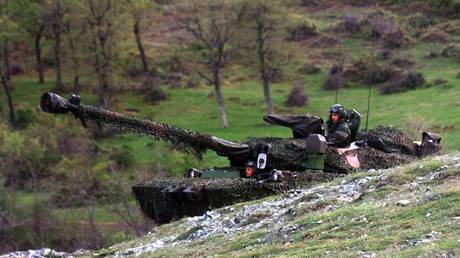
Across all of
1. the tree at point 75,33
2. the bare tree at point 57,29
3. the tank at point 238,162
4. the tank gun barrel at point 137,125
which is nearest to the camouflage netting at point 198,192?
the tank at point 238,162

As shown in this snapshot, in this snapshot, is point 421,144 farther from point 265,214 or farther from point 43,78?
point 43,78

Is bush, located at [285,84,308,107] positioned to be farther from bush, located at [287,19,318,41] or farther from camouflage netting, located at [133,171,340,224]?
camouflage netting, located at [133,171,340,224]

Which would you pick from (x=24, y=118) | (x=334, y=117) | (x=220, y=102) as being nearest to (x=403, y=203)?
(x=334, y=117)

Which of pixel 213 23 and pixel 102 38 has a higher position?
pixel 213 23

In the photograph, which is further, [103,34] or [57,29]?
[57,29]

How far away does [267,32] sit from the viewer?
65938mm

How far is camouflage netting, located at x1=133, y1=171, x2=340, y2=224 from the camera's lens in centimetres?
2120

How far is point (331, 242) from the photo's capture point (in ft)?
44.7

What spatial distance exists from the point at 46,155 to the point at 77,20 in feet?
51.0

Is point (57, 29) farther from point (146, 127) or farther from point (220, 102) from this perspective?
point (146, 127)

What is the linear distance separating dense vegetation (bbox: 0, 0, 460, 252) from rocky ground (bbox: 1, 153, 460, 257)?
23.6 meters

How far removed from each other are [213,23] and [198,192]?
152 feet

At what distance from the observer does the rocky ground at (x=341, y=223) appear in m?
12.8

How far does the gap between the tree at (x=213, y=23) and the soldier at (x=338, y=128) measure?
40.9 meters
